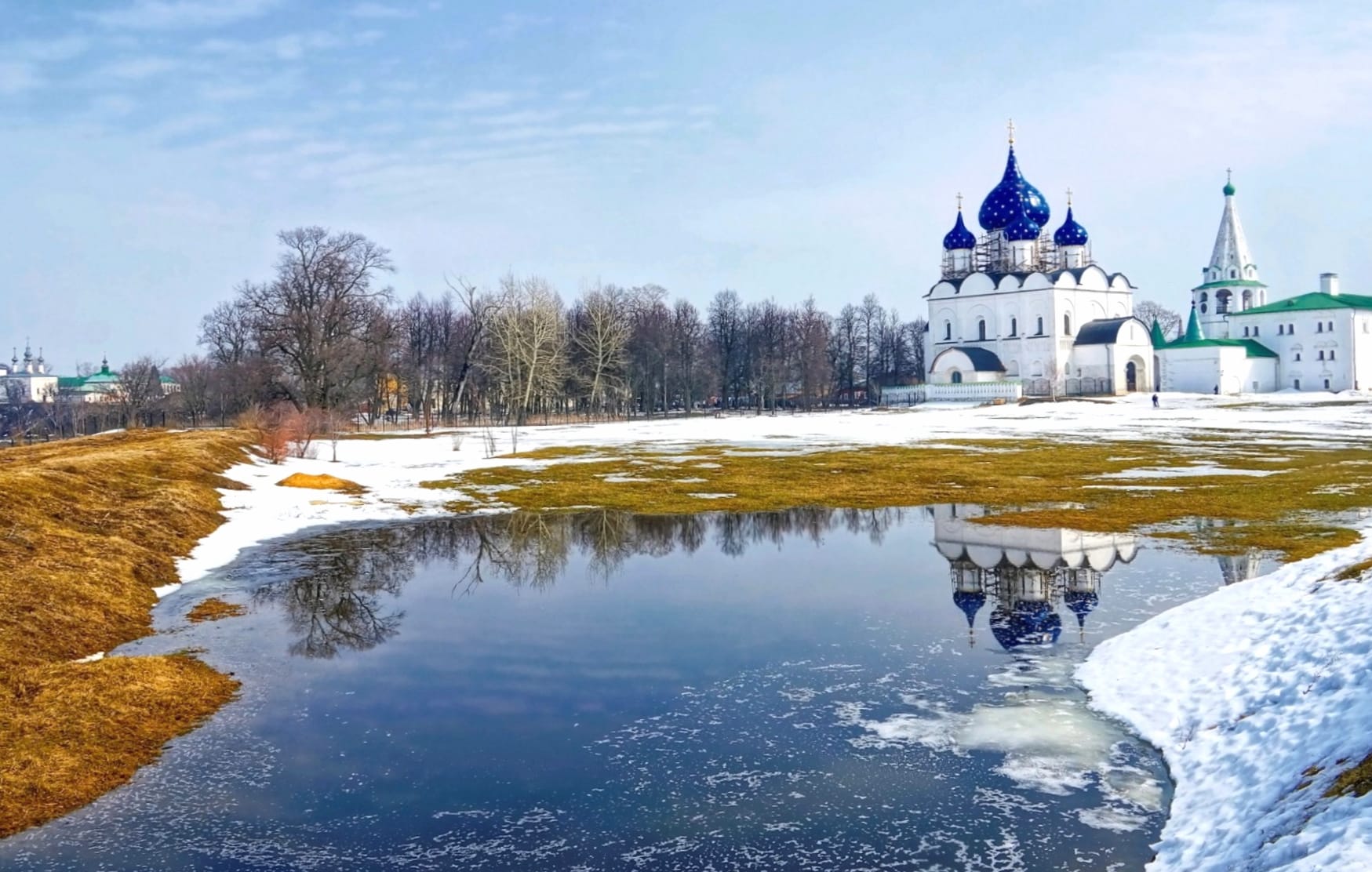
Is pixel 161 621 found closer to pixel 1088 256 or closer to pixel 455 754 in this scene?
pixel 455 754

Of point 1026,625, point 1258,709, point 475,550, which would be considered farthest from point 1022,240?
point 1258,709

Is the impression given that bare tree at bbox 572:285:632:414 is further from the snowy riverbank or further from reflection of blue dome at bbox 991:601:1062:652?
reflection of blue dome at bbox 991:601:1062:652

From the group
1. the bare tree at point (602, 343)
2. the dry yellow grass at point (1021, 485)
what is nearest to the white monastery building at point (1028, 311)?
the bare tree at point (602, 343)

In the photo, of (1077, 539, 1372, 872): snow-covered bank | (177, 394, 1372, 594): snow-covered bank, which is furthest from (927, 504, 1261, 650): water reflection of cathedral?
(177, 394, 1372, 594): snow-covered bank

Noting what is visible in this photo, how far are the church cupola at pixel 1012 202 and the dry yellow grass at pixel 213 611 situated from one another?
266ft

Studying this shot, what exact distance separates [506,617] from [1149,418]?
48.2 m

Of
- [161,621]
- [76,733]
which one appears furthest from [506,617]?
[76,733]

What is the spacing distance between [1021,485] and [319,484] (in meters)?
16.9

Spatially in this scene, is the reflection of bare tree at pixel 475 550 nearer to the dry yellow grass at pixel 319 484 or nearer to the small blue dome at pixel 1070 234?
the dry yellow grass at pixel 319 484

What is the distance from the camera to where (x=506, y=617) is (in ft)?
42.9

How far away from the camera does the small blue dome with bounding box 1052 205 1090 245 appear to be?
87.1m

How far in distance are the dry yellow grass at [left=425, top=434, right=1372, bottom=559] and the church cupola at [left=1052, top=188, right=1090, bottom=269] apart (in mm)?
52341

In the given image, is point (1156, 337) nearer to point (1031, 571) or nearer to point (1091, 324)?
point (1091, 324)

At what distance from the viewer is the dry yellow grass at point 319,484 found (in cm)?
2619
